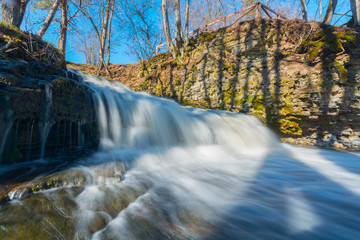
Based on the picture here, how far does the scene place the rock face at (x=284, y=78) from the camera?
4219 millimetres

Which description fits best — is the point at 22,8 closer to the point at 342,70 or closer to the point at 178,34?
the point at 178,34

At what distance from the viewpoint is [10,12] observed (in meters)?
3.91

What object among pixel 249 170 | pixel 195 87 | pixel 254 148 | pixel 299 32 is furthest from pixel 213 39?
pixel 249 170

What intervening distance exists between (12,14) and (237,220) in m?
6.92

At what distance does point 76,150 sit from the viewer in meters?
2.57

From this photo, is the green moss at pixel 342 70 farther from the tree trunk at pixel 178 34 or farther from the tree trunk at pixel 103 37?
the tree trunk at pixel 103 37

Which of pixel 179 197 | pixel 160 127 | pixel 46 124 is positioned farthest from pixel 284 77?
pixel 46 124

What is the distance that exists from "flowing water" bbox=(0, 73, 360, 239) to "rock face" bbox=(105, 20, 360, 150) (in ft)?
6.36

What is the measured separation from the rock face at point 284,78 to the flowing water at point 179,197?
1940mm

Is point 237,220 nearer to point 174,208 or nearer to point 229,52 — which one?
point 174,208

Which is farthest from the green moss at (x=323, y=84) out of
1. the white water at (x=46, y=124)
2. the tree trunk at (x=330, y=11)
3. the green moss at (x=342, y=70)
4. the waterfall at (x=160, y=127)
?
the white water at (x=46, y=124)

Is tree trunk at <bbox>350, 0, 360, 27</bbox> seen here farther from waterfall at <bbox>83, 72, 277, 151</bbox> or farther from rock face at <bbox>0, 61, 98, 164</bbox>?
rock face at <bbox>0, 61, 98, 164</bbox>

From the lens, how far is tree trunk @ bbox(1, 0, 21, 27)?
12.7ft

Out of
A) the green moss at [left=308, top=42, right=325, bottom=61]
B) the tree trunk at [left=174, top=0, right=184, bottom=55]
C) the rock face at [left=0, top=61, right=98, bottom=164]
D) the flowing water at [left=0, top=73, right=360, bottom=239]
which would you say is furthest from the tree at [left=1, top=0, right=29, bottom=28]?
the green moss at [left=308, top=42, right=325, bottom=61]
